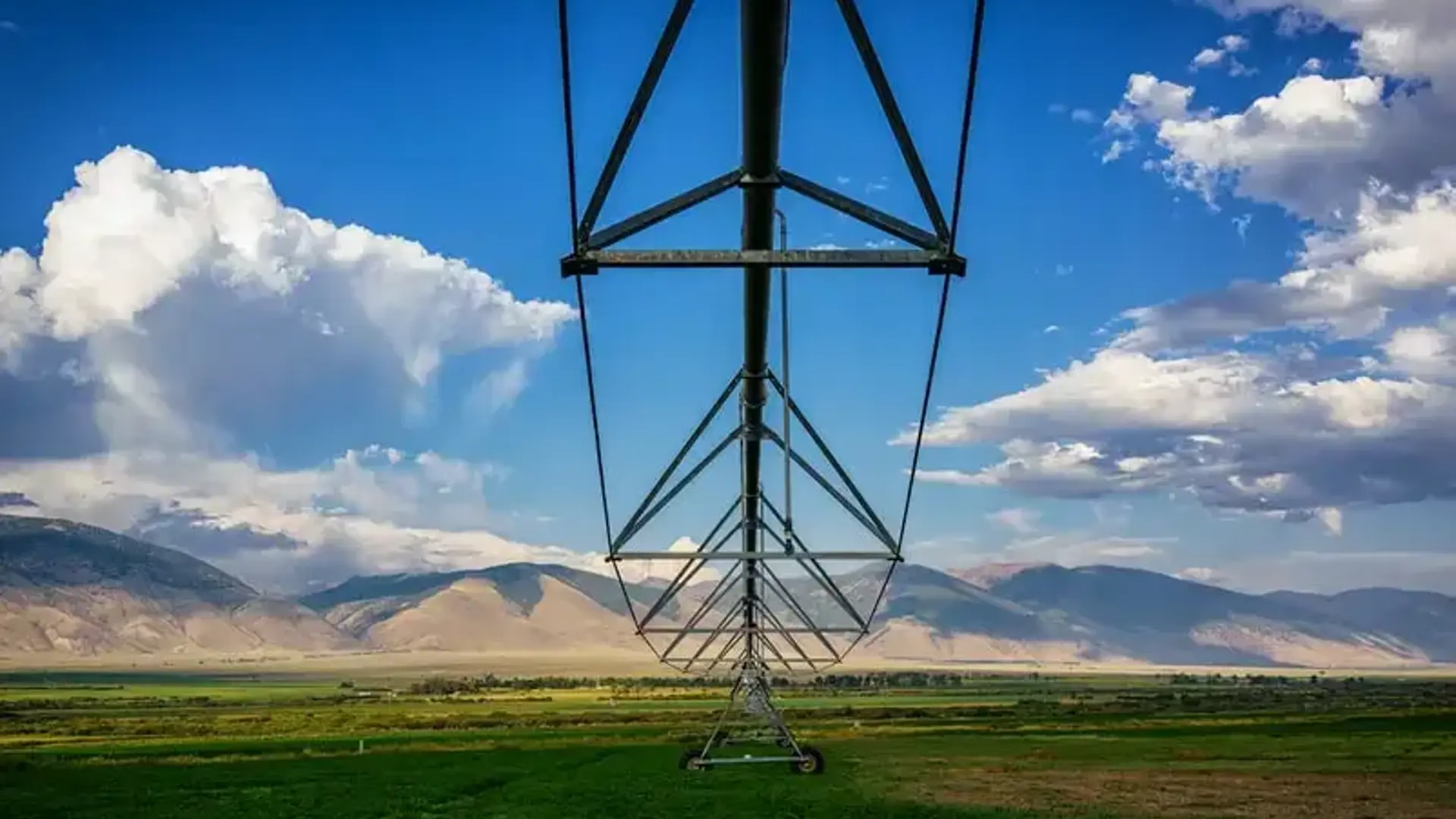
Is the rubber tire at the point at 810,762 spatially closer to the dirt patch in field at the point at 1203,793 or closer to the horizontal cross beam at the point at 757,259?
the dirt patch in field at the point at 1203,793

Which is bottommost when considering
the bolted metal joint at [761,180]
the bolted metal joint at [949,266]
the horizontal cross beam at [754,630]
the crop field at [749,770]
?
the crop field at [749,770]

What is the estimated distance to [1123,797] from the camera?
131 ft

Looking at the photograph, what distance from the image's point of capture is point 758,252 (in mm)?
11516

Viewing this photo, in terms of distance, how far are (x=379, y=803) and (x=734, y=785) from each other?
10.9 metres

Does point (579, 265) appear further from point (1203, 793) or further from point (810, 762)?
point (1203, 793)

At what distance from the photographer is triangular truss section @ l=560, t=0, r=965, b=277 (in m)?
10.8

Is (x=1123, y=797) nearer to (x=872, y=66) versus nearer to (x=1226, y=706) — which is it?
(x=872, y=66)

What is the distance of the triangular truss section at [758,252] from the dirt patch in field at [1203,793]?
27.0 m

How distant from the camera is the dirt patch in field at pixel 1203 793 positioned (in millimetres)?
36000

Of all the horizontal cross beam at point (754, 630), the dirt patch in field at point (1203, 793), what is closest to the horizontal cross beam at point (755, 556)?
the horizontal cross beam at point (754, 630)

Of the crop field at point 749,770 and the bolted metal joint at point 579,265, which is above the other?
the bolted metal joint at point 579,265

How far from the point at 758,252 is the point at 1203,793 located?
37.2m

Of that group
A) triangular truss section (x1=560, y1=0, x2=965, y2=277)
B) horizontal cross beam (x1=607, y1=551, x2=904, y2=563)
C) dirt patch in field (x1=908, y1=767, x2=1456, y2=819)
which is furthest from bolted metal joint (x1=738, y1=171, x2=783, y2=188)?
dirt patch in field (x1=908, y1=767, x2=1456, y2=819)

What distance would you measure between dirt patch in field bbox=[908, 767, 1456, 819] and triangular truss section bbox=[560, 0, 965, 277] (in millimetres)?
27004
